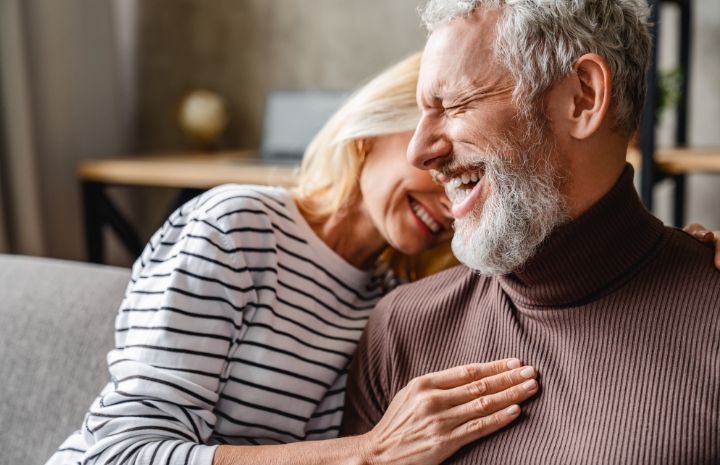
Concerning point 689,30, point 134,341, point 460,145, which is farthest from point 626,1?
point 689,30

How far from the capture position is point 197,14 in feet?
9.59

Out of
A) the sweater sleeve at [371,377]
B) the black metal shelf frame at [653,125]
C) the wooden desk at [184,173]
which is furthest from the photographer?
the wooden desk at [184,173]

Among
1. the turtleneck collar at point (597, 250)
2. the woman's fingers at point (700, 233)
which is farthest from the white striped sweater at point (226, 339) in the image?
the woman's fingers at point (700, 233)

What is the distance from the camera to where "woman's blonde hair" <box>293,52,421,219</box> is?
1218 mm

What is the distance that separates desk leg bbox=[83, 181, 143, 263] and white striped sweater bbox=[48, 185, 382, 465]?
149 cm

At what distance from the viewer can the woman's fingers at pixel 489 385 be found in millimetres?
934

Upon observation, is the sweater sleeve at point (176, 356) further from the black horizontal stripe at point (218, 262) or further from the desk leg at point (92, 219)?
the desk leg at point (92, 219)

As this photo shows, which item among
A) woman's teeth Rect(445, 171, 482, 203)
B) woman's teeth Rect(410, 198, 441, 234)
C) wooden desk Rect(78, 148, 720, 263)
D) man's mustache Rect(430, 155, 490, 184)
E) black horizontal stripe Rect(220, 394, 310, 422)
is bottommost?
wooden desk Rect(78, 148, 720, 263)

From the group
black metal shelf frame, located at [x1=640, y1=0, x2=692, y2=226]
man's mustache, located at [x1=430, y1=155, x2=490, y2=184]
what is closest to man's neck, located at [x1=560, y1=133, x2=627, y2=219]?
man's mustache, located at [x1=430, y1=155, x2=490, y2=184]

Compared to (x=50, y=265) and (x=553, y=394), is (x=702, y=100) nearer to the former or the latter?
(x=553, y=394)

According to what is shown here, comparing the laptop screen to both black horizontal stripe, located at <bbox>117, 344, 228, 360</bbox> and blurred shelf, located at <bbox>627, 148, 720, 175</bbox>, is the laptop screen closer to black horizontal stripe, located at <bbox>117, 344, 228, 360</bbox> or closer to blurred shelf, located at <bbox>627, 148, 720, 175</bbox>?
blurred shelf, located at <bbox>627, 148, 720, 175</bbox>

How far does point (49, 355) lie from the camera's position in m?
1.29

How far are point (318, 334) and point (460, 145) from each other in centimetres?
44

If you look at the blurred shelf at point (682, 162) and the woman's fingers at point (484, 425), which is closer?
the woman's fingers at point (484, 425)
